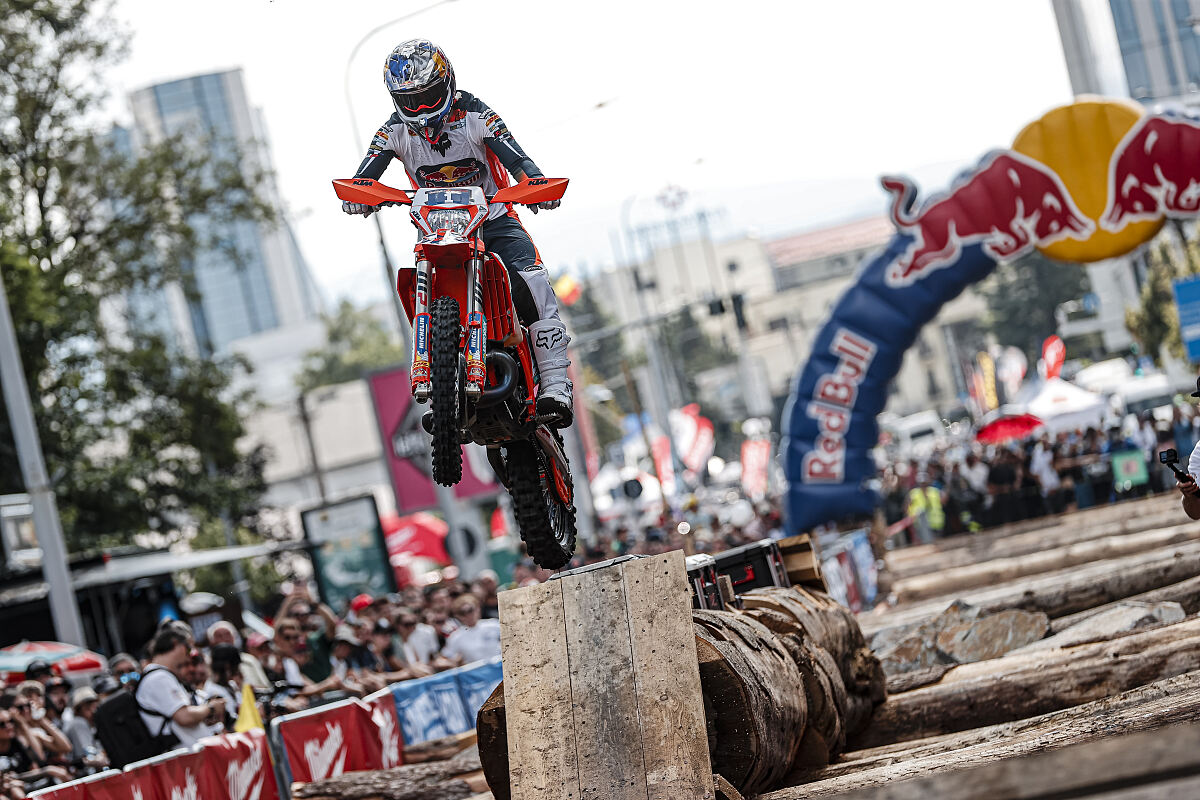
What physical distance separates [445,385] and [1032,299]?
236ft

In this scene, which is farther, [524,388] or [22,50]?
[22,50]

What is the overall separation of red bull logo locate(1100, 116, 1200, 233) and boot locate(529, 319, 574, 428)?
44.1 feet

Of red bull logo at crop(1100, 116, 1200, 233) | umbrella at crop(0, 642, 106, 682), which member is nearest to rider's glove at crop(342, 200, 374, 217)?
umbrella at crop(0, 642, 106, 682)

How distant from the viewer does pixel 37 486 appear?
16.0 metres

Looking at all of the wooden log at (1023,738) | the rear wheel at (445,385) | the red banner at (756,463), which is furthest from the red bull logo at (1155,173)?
the red banner at (756,463)

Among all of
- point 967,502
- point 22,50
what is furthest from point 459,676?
point 22,50

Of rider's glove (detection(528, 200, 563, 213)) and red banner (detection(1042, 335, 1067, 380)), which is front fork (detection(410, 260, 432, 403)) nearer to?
rider's glove (detection(528, 200, 563, 213))

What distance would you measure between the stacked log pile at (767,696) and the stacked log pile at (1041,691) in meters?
0.15

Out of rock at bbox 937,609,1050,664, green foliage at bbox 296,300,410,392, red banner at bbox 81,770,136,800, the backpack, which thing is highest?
green foliage at bbox 296,300,410,392

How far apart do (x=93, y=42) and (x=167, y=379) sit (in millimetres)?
6666

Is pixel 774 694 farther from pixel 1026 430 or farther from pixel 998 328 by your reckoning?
pixel 998 328

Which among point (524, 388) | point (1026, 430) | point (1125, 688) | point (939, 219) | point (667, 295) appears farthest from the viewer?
point (667, 295)

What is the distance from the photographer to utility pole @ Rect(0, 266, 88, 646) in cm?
1585

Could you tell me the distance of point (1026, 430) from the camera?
2697cm
